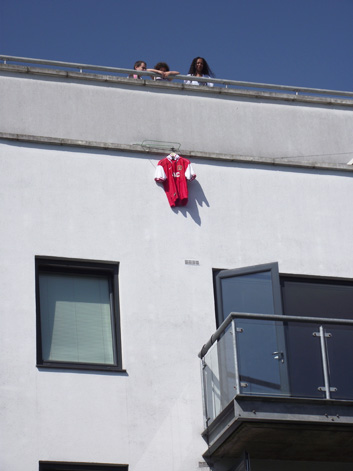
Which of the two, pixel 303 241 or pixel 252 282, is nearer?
pixel 252 282

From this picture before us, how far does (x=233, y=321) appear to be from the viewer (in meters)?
15.6

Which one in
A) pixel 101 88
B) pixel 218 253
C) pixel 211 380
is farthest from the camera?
pixel 101 88

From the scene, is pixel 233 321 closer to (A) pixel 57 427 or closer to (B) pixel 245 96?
(A) pixel 57 427

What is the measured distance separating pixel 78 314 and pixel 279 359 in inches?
123

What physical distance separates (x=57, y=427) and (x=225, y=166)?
5.19 metres

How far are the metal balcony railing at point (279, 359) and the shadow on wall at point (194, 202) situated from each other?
8.17 ft

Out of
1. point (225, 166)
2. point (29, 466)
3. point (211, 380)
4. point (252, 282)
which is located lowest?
point (29, 466)

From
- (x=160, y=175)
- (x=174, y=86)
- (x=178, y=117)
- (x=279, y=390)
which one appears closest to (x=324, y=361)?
(x=279, y=390)

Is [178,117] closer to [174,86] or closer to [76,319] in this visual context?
[174,86]

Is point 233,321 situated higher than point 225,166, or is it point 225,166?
point 225,166

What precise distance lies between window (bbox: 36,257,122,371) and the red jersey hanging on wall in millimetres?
1497

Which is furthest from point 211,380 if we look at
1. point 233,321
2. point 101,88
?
point 101,88

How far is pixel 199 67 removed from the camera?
68.2ft

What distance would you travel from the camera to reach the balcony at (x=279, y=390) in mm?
15305
